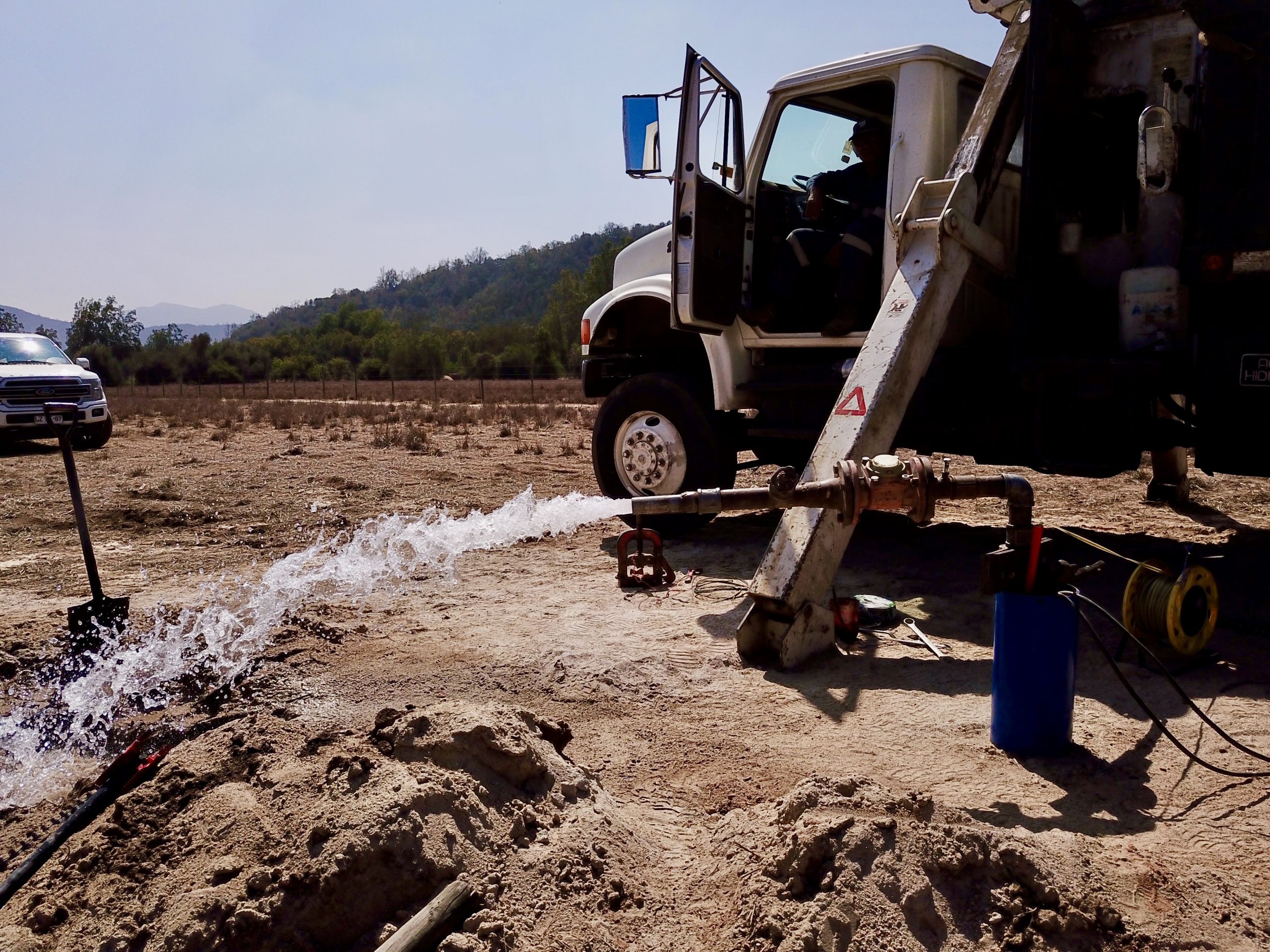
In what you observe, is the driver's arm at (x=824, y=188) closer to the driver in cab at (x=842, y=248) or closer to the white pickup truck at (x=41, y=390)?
the driver in cab at (x=842, y=248)

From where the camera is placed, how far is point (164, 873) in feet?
8.73

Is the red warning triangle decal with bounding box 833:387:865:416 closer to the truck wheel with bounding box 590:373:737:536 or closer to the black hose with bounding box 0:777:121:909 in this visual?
the truck wheel with bounding box 590:373:737:536

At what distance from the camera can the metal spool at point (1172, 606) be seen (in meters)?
4.02

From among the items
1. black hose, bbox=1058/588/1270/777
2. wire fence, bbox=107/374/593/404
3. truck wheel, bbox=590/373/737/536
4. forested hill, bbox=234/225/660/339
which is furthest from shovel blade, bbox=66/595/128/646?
forested hill, bbox=234/225/660/339

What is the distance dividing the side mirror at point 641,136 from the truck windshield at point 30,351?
1323cm

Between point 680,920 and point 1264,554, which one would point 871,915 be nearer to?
point 680,920

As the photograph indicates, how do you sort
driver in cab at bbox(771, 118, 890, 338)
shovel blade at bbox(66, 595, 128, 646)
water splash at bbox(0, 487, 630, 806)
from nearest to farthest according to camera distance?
water splash at bbox(0, 487, 630, 806) → shovel blade at bbox(66, 595, 128, 646) → driver in cab at bbox(771, 118, 890, 338)

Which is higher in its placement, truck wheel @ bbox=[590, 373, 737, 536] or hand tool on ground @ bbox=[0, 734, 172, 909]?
truck wheel @ bbox=[590, 373, 737, 536]

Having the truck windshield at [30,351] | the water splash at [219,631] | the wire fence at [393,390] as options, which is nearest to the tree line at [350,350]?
the wire fence at [393,390]

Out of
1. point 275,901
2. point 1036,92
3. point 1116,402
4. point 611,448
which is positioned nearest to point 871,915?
point 275,901

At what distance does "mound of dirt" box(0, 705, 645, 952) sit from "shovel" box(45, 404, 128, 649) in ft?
7.46

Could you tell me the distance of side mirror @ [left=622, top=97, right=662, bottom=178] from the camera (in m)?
6.14

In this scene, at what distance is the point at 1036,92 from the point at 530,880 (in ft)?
16.0

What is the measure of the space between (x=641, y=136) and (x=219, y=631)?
4.06 meters
